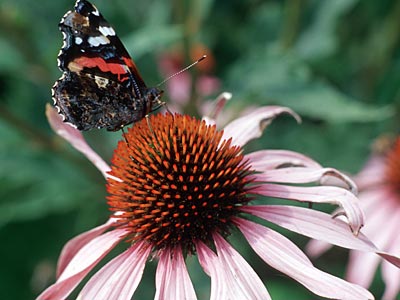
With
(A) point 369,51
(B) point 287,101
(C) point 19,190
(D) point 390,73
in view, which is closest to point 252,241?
(B) point 287,101

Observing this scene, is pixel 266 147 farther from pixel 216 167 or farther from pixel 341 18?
pixel 216 167

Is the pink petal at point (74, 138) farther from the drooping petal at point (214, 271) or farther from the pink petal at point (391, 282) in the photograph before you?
the pink petal at point (391, 282)

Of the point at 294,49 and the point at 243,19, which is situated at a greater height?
the point at 243,19

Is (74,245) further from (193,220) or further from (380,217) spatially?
(380,217)

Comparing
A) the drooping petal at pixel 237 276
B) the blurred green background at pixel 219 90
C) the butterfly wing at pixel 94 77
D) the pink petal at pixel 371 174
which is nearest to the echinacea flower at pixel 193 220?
the drooping petal at pixel 237 276

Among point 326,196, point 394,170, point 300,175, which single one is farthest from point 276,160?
point 394,170

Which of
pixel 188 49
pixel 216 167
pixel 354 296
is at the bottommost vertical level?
pixel 354 296

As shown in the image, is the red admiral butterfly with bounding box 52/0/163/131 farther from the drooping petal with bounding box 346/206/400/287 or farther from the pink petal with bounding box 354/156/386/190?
the pink petal with bounding box 354/156/386/190
